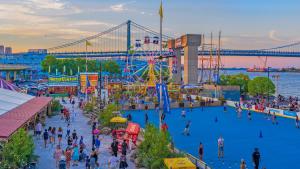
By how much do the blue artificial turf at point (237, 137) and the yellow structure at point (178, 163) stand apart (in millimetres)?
4028

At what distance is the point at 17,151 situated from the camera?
53.7 feet

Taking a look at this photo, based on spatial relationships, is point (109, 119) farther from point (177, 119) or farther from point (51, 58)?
point (51, 58)

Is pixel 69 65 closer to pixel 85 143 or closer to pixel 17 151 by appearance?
pixel 85 143

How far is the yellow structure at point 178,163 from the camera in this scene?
Answer: 15.3m

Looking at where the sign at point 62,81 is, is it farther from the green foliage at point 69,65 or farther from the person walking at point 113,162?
the green foliage at point 69,65

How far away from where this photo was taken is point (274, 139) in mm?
27328

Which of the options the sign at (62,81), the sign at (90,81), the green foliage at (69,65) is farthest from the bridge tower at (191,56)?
the green foliage at (69,65)

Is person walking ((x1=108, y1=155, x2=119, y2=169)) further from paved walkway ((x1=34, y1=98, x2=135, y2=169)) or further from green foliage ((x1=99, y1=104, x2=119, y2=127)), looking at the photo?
green foliage ((x1=99, y1=104, x2=119, y2=127))

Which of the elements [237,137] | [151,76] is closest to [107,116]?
[237,137]

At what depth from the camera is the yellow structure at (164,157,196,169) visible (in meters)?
15.3

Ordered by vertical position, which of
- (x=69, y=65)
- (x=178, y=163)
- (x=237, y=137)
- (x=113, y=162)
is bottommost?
(x=237, y=137)

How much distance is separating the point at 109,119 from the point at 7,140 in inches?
499

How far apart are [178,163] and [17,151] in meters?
6.66

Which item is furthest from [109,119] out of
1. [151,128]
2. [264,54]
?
[264,54]
